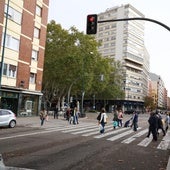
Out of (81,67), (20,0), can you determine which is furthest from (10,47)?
(81,67)

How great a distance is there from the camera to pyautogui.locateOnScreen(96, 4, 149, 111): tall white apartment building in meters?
96.5

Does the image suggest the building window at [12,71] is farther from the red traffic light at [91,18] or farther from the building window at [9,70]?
the red traffic light at [91,18]

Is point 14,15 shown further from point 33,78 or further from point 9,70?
point 33,78

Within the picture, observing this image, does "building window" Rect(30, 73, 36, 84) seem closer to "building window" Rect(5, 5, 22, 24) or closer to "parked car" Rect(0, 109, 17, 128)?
"building window" Rect(5, 5, 22, 24)

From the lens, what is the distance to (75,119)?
2780 centimetres

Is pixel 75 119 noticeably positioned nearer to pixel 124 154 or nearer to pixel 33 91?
pixel 33 91

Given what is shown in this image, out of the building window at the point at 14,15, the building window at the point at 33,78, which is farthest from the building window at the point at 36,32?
the building window at the point at 33,78

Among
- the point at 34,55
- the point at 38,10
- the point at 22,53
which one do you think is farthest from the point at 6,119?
the point at 38,10

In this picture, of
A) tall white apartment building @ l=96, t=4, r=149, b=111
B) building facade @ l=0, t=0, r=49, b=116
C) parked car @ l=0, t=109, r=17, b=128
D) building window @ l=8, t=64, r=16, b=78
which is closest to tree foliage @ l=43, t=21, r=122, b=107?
building facade @ l=0, t=0, r=49, b=116

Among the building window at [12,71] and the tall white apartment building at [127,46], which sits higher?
the tall white apartment building at [127,46]

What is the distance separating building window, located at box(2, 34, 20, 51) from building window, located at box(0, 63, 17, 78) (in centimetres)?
194

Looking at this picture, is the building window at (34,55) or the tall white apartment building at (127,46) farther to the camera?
the tall white apartment building at (127,46)

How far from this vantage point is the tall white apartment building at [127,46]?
96.5 meters

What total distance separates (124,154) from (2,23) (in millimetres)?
22341
